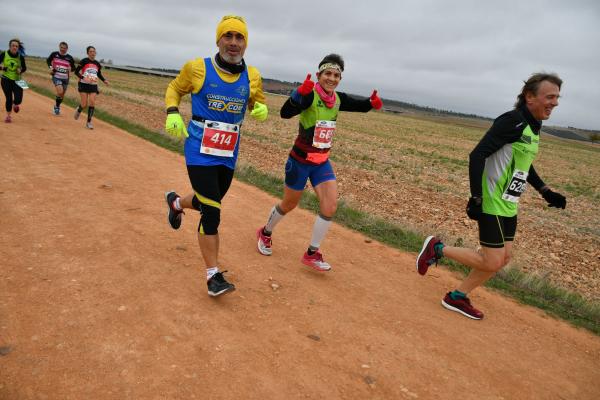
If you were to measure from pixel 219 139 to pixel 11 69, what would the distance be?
34.9 feet

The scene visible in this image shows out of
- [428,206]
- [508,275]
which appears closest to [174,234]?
[508,275]

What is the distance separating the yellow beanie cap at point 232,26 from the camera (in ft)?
12.4

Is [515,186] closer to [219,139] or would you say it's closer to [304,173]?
[304,173]

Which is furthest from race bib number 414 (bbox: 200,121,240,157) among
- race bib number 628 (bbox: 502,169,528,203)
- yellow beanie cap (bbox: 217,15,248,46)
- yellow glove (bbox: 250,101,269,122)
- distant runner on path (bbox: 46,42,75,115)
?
distant runner on path (bbox: 46,42,75,115)

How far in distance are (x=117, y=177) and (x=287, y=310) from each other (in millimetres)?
5056

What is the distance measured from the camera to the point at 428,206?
10.3m

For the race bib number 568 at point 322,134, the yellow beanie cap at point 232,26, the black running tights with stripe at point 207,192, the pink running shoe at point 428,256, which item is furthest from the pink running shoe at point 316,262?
the yellow beanie cap at point 232,26

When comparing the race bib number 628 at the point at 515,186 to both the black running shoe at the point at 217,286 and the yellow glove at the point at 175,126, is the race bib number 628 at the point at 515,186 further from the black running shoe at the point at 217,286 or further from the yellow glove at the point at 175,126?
the yellow glove at the point at 175,126

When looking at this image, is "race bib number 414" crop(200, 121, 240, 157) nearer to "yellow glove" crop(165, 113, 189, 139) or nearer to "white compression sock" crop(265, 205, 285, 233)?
"yellow glove" crop(165, 113, 189, 139)

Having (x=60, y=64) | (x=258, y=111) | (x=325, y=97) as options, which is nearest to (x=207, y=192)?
(x=258, y=111)

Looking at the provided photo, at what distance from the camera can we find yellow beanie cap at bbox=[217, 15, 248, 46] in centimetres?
379

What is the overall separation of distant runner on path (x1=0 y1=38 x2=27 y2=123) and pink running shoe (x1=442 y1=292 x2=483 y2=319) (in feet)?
39.7

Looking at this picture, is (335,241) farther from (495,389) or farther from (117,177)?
(117,177)

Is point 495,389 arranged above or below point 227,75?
below
